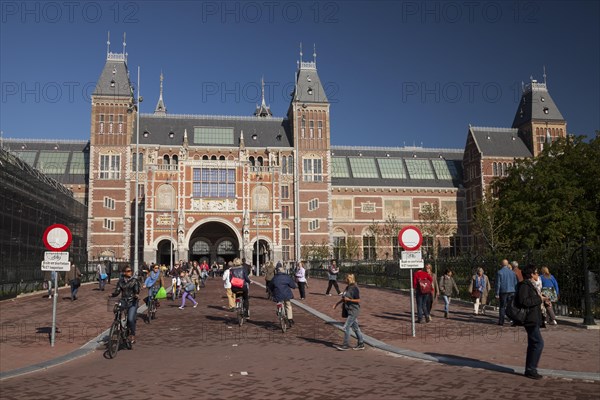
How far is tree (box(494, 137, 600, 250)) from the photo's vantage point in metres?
38.0

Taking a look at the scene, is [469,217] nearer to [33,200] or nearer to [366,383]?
[33,200]

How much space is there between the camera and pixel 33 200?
3186 cm

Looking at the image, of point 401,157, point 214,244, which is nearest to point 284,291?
point 214,244

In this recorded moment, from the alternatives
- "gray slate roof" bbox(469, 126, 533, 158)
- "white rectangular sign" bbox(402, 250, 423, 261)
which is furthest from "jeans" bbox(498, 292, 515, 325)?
"gray slate roof" bbox(469, 126, 533, 158)

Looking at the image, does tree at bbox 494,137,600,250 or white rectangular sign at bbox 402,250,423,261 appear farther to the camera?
tree at bbox 494,137,600,250

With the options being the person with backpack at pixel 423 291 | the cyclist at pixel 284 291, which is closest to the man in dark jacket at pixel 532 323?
the cyclist at pixel 284 291

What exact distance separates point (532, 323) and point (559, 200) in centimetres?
3416

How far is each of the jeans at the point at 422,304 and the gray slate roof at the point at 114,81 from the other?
53854 millimetres

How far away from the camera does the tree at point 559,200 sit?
1496 inches

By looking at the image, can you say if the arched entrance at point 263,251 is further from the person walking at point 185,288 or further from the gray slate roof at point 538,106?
the person walking at point 185,288

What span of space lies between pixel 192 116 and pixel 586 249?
57613mm

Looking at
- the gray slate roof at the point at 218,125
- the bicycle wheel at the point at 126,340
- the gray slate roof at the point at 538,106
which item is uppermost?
the gray slate roof at the point at 538,106

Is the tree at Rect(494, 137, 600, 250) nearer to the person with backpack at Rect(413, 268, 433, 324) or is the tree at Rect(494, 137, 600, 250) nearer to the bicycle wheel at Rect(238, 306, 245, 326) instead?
the person with backpack at Rect(413, 268, 433, 324)

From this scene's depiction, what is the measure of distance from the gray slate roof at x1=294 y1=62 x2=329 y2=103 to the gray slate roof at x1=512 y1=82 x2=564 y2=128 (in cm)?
2542
